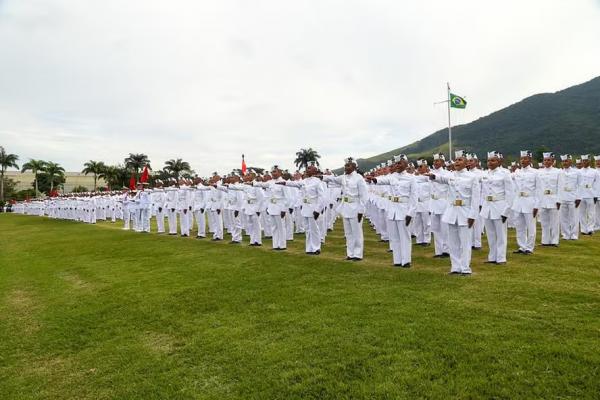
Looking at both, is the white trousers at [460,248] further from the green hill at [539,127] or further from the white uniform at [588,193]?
the green hill at [539,127]

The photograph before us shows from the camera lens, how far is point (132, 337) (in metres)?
6.14

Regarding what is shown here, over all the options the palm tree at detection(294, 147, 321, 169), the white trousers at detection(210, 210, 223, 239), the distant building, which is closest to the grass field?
the white trousers at detection(210, 210, 223, 239)

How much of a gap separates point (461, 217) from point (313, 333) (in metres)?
4.30

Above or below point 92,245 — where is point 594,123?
above

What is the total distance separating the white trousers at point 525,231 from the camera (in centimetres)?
1051

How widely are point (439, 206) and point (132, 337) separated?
6.90m

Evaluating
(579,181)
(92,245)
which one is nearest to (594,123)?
(579,181)

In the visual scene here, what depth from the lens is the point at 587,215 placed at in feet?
45.5

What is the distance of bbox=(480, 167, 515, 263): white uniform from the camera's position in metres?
9.39

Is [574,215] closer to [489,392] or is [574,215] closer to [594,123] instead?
[489,392]

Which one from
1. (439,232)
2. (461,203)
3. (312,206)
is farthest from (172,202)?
(461,203)

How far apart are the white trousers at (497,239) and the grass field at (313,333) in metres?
0.45

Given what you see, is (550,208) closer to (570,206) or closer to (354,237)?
(570,206)

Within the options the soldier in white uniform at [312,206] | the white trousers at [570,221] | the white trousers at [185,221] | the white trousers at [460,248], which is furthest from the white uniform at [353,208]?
the white trousers at [185,221]
